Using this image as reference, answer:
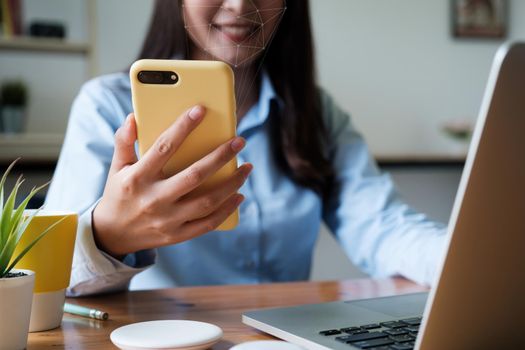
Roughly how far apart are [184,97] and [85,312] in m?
0.28

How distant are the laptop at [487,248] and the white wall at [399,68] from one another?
6.54ft

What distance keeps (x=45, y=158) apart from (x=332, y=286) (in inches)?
49.2

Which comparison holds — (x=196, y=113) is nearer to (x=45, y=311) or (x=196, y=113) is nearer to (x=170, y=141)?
(x=170, y=141)

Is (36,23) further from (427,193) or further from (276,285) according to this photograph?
(427,193)

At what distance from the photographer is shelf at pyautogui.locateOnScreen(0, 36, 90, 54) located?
6.61 feet

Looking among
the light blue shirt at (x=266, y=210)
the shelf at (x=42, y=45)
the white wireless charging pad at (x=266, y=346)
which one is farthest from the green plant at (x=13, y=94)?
the white wireless charging pad at (x=266, y=346)

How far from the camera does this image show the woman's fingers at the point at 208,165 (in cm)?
71

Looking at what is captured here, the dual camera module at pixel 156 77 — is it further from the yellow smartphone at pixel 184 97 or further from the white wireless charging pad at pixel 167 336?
the white wireless charging pad at pixel 167 336

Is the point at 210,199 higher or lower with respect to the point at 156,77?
lower

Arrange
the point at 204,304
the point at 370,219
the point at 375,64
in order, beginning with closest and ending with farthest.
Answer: the point at 204,304 < the point at 370,219 < the point at 375,64

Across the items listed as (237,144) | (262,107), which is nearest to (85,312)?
(237,144)

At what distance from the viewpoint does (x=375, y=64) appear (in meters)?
2.58

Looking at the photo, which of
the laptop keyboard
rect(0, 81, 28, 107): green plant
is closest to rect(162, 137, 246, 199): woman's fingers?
the laptop keyboard
